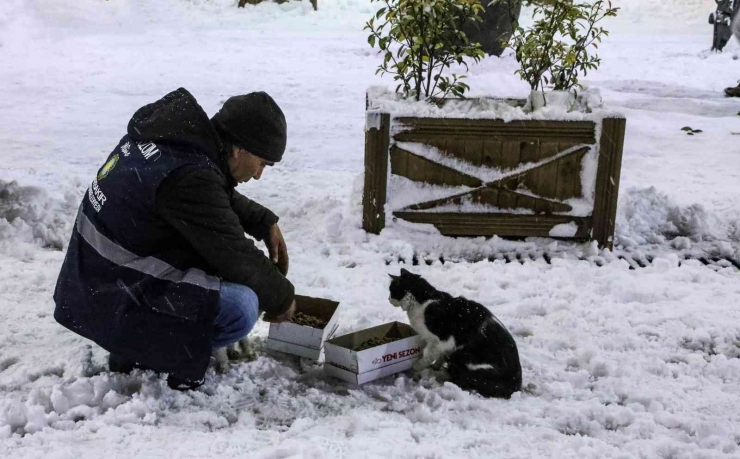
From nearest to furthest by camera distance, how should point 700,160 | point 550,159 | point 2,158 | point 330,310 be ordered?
1. point 330,310
2. point 550,159
3. point 2,158
4. point 700,160

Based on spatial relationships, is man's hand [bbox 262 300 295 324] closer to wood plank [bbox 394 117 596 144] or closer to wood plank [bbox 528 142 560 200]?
wood plank [bbox 394 117 596 144]

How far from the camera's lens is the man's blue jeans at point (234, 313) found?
3213mm

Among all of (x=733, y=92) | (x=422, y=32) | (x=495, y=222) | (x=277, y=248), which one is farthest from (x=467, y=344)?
(x=733, y=92)

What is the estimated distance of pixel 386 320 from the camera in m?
4.35

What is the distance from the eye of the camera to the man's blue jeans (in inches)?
126

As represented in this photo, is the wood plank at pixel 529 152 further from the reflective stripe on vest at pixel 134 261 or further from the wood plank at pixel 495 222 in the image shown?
the reflective stripe on vest at pixel 134 261

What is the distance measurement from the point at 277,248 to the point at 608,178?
284cm

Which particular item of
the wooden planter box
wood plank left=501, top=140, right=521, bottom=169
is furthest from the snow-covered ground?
wood plank left=501, top=140, right=521, bottom=169

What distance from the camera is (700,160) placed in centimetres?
809

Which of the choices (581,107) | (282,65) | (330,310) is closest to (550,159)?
(581,107)

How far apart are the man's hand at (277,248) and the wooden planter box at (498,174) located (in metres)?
1.76

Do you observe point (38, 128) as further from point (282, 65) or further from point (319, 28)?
point (319, 28)

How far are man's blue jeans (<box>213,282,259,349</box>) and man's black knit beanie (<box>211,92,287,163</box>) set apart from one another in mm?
626

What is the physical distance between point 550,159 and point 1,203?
4262 millimetres
